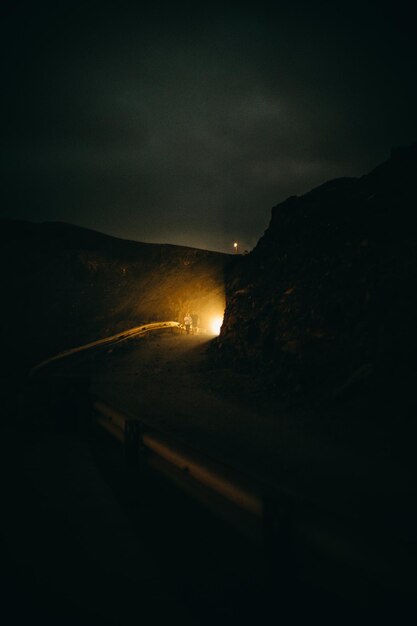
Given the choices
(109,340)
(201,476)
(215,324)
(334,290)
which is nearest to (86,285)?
(109,340)

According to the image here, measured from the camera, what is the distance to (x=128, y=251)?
43500 millimetres

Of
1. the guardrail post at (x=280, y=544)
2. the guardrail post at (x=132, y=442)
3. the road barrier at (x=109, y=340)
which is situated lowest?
the road barrier at (x=109, y=340)

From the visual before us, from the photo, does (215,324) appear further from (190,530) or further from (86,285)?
(190,530)

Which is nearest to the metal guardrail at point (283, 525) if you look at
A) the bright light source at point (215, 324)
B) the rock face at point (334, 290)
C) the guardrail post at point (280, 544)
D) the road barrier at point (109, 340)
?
the guardrail post at point (280, 544)

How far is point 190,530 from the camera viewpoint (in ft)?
13.3

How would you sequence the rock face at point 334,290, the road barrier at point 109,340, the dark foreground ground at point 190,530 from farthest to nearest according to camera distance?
1. the road barrier at point 109,340
2. the rock face at point 334,290
3. the dark foreground ground at point 190,530

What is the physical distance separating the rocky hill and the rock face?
13255 mm

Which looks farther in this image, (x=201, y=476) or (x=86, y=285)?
(x=86, y=285)

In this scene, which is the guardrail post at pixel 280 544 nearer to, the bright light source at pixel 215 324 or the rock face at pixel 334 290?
the rock face at pixel 334 290

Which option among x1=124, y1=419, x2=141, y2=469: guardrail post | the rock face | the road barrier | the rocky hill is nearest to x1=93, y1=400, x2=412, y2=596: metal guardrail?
x1=124, y1=419, x2=141, y2=469: guardrail post

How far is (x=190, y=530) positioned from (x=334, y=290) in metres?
12.3

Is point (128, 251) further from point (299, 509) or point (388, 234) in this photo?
point (299, 509)

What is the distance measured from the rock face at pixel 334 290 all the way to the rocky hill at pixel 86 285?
43.5 ft

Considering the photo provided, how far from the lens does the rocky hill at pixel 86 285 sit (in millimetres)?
33688
